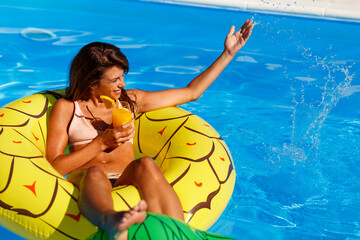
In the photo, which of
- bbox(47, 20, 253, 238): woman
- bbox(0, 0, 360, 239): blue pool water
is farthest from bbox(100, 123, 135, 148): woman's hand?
bbox(0, 0, 360, 239): blue pool water

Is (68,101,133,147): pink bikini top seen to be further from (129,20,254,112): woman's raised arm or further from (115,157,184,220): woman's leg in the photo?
(115,157,184,220): woman's leg

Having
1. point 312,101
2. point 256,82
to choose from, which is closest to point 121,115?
point 312,101

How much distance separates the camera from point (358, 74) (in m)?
5.32

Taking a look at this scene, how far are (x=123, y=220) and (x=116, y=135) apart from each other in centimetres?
81

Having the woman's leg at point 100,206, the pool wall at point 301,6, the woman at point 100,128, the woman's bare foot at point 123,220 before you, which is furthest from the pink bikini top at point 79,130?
the pool wall at point 301,6

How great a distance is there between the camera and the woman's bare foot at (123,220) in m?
1.89

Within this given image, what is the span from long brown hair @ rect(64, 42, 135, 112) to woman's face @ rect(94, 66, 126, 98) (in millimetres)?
19

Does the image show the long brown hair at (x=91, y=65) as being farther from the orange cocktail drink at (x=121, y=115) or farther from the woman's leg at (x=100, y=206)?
the woman's leg at (x=100, y=206)

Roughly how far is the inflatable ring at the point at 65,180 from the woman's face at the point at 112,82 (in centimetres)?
41

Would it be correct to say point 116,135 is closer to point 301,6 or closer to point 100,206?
point 100,206

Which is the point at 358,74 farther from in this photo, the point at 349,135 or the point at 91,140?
the point at 91,140

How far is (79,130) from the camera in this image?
2873mm

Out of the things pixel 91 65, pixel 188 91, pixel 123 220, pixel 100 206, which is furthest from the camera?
pixel 188 91

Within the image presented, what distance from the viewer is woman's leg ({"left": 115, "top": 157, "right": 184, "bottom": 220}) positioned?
2344 mm
